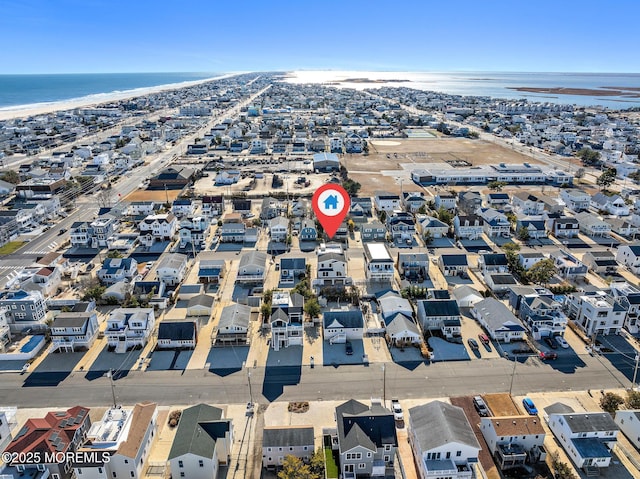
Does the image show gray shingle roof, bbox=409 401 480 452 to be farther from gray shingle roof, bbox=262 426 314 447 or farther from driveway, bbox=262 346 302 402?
driveway, bbox=262 346 302 402

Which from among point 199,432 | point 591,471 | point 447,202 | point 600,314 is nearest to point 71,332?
point 199,432

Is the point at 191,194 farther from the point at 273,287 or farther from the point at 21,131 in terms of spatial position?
the point at 21,131

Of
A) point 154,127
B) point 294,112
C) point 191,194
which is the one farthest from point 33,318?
point 294,112

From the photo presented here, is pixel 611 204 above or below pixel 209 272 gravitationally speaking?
above

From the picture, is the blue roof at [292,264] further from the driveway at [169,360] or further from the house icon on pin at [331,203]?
the driveway at [169,360]

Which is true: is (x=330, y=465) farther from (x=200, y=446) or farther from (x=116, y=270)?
(x=116, y=270)

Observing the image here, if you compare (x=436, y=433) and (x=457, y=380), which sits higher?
(x=436, y=433)

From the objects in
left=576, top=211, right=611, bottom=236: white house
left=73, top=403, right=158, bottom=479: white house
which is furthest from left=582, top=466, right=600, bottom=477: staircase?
left=576, top=211, right=611, bottom=236: white house
